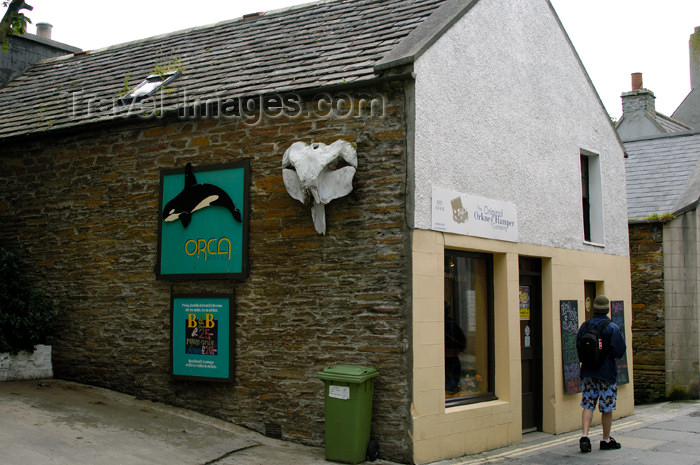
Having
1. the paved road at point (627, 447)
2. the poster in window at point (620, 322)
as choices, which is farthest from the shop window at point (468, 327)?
the poster in window at point (620, 322)

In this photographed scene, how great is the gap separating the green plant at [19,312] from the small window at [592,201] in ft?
30.1

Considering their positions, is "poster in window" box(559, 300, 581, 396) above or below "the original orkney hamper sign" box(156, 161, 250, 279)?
below

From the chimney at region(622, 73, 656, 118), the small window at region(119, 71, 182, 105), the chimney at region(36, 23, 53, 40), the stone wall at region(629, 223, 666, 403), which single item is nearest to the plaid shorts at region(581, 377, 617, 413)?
the stone wall at region(629, 223, 666, 403)

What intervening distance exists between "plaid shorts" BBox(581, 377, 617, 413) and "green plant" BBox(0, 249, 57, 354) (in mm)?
7888

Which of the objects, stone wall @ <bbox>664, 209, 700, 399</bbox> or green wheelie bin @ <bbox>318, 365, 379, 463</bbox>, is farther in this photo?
stone wall @ <bbox>664, 209, 700, 399</bbox>

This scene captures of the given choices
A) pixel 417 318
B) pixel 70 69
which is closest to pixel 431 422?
pixel 417 318

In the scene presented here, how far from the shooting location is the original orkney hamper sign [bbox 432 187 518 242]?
8828 mm

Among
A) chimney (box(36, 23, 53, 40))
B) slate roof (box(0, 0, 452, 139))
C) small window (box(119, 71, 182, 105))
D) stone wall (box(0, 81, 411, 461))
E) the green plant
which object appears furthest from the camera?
chimney (box(36, 23, 53, 40))

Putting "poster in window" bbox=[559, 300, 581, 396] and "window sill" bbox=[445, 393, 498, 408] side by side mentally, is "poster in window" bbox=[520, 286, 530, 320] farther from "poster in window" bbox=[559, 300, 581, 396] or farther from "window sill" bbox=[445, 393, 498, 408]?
"window sill" bbox=[445, 393, 498, 408]

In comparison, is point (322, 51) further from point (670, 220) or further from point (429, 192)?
point (670, 220)

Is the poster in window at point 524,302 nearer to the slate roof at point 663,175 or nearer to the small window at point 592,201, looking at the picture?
the small window at point 592,201

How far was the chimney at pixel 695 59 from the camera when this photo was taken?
91.6ft

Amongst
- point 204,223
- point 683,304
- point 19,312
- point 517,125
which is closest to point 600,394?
point 517,125

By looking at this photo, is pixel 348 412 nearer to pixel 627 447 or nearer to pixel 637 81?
pixel 627 447
